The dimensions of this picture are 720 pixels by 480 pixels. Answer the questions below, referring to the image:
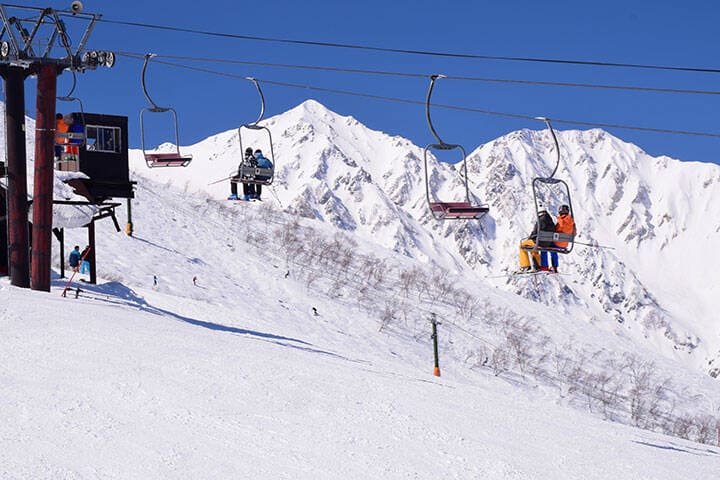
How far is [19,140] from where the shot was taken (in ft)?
82.4

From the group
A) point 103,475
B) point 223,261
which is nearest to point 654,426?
point 223,261

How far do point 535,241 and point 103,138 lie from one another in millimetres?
12559

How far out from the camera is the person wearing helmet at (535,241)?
1986cm

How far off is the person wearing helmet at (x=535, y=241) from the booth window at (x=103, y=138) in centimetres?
1147

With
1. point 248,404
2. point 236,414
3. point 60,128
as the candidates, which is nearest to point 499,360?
point 60,128

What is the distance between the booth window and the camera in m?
27.4

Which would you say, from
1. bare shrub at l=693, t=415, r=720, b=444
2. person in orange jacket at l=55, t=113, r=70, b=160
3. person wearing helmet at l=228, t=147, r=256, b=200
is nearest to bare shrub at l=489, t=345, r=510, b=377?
bare shrub at l=693, t=415, r=720, b=444

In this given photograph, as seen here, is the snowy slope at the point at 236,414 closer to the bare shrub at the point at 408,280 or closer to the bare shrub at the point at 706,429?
the bare shrub at the point at 706,429

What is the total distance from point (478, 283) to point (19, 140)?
40.4 m

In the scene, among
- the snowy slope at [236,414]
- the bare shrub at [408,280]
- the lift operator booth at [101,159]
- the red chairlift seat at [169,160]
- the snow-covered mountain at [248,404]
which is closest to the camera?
the snowy slope at [236,414]

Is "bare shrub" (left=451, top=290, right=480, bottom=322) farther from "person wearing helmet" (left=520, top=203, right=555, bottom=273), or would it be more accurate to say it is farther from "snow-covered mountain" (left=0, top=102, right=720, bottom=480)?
"person wearing helmet" (left=520, top=203, right=555, bottom=273)

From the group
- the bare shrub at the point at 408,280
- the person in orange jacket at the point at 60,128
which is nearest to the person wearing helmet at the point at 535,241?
the person in orange jacket at the point at 60,128

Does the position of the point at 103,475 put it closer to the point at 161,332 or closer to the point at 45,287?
the point at 161,332

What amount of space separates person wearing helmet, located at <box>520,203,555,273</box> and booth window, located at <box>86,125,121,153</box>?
37.6ft
